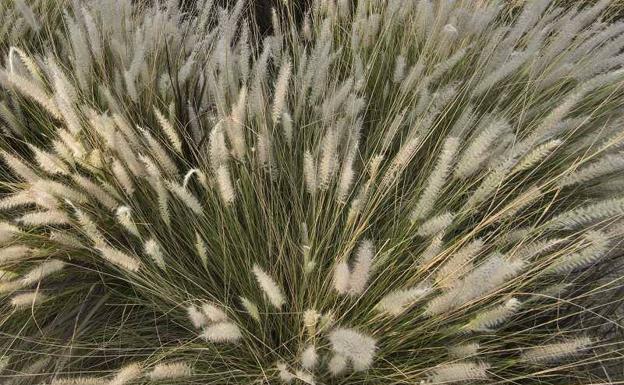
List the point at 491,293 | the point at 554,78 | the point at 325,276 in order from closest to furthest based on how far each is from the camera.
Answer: the point at 491,293 → the point at 325,276 → the point at 554,78

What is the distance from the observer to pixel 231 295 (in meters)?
1.88

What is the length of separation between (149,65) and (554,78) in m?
1.77

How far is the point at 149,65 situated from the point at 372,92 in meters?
1.02

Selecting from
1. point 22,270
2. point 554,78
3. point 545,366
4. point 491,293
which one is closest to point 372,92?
point 554,78

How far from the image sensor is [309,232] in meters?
1.95

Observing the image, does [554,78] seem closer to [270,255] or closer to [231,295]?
[270,255]

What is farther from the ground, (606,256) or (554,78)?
(554,78)

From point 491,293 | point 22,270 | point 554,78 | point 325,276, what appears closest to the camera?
point 491,293

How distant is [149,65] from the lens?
258 centimetres

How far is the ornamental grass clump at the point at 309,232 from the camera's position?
155 centimetres

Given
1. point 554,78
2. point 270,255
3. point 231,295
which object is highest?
point 554,78

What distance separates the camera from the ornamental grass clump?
1554 millimetres

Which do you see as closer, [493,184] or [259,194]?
[493,184]

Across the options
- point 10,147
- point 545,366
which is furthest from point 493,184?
point 10,147
